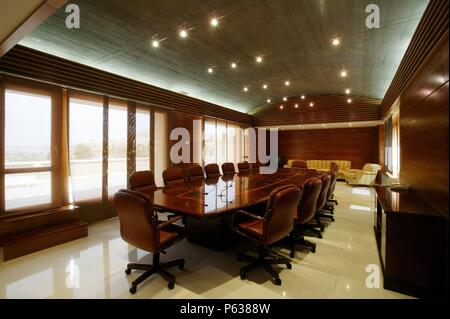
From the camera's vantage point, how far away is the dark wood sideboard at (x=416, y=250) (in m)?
1.84

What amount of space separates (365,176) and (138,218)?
8449 mm

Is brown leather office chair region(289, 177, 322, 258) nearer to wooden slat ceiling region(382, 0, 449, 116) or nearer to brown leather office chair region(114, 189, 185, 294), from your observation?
brown leather office chair region(114, 189, 185, 294)

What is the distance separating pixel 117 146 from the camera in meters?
4.91

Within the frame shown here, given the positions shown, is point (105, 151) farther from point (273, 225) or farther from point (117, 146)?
point (273, 225)

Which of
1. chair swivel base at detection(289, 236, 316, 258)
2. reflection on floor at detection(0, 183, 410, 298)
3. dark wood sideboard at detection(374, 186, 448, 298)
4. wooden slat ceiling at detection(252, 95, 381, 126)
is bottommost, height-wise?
reflection on floor at detection(0, 183, 410, 298)

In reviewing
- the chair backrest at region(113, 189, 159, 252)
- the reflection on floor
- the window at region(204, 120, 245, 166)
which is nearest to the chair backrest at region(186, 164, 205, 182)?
the reflection on floor

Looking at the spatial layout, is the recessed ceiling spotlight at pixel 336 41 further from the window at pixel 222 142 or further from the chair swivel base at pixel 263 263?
the window at pixel 222 142

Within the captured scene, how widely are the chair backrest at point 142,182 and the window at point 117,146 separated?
1.80 meters

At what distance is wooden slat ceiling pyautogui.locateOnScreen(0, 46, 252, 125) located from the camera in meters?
3.37

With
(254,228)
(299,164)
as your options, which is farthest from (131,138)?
(299,164)

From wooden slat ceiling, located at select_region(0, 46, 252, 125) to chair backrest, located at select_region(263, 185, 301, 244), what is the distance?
4.27 meters

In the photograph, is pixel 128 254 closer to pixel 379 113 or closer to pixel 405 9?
pixel 405 9

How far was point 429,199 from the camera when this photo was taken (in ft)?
7.66
